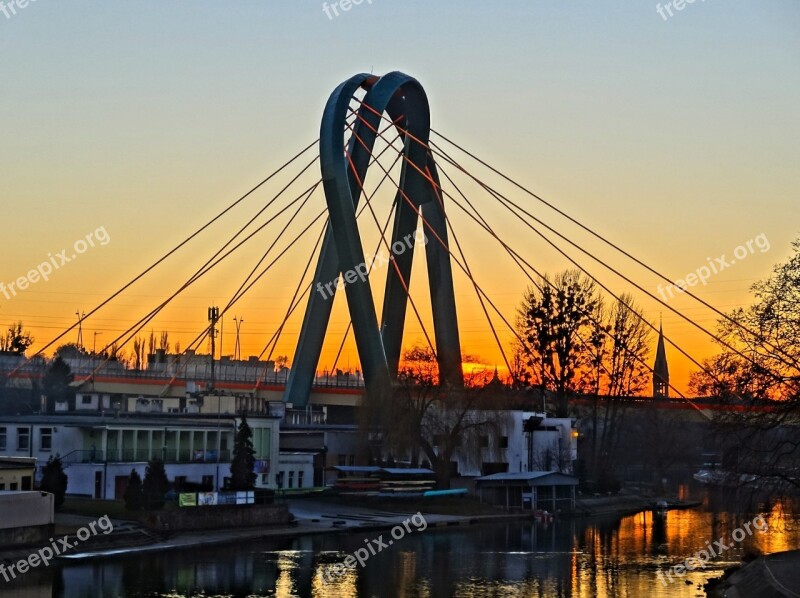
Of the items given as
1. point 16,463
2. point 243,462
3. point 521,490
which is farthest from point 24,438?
point 521,490

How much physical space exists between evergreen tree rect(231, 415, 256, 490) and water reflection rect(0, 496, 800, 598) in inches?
227

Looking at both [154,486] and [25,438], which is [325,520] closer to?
[154,486]

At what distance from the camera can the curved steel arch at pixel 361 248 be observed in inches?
2475

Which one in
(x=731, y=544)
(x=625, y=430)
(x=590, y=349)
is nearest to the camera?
(x=731, y=544)

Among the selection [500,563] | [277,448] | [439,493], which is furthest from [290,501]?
[500,563]

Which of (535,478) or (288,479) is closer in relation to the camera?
(288,479)

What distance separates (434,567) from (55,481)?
16764 millimetres

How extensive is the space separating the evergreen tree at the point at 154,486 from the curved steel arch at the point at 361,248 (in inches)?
518

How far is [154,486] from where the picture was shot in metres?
52.7

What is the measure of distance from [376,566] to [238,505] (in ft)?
36.5

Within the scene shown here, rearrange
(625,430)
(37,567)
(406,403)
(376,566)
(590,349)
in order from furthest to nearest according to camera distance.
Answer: (625,430) < (590,349) < (406,403) < (376,566) < (37,567)

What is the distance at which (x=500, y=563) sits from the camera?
157 feet

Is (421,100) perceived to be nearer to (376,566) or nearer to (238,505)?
(238,505)

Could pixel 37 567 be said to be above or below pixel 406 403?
below
